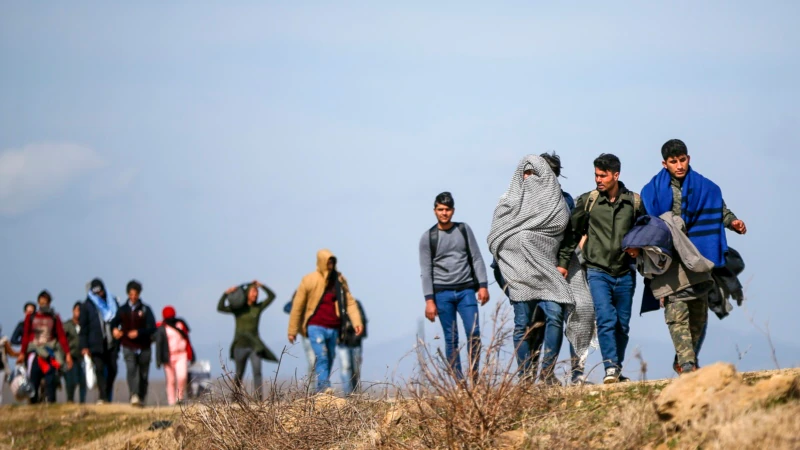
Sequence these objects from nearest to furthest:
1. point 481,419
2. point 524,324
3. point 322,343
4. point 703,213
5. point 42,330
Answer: point 481,419
point 703,213
point 524,324
point 322,343
point 42,330

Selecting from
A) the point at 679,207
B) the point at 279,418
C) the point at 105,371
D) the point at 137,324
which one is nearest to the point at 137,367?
the point at 137,324

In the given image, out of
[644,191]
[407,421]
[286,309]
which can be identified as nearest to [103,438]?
[286,309]

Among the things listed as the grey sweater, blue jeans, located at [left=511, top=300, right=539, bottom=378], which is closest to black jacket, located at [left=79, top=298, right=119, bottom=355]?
the grey sweater

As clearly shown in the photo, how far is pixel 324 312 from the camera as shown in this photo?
47.0 ft

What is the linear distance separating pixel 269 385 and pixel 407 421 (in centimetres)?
187

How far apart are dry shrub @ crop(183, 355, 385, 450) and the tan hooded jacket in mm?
3885

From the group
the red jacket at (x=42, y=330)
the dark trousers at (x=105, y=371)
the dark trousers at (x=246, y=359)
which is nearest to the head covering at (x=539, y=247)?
the dark trousers at (x=246, y=359)

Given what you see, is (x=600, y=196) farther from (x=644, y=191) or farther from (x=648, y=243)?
(x=648, y=243)

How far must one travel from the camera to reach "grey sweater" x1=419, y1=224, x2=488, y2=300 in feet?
38.2

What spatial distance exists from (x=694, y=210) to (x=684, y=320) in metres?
0.87

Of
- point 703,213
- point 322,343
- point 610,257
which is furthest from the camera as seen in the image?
point 322,343

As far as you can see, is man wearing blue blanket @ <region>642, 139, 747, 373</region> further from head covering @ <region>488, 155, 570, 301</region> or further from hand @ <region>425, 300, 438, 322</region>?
hand @ <region>425, 300, 438, 322</region>

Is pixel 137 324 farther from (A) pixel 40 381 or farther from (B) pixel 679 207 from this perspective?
(B) pixel 679 207

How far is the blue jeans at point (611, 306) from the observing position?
9.84 m
